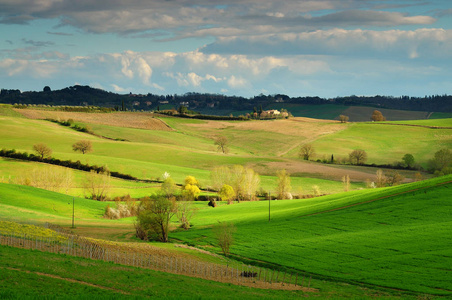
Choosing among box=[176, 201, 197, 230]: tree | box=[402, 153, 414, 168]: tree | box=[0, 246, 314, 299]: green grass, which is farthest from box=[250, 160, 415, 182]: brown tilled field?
box=[0, 246, 314, 299]: green grass

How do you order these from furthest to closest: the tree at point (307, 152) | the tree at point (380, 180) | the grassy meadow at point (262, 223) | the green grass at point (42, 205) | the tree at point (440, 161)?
the tree at point (307, 152) → the tree at point (440, 161) → the tree at point (380, 180) → the green grass at point (42, 205) → the grassy meadow at point (262, 223)

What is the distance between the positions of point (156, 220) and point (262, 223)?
15.2 metres

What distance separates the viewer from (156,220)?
6975cm

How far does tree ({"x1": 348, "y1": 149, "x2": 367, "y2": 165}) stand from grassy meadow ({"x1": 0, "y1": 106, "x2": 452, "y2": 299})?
186 inches

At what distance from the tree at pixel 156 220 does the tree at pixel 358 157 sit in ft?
298

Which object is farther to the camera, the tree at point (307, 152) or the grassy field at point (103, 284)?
the tree at point (307, 152)

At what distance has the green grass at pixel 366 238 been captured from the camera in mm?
43969

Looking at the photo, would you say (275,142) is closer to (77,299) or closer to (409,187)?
(409,187)

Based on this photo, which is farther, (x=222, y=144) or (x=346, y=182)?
(x=222, y=144)

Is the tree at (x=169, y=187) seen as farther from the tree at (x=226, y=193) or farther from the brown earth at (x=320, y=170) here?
the brown earth at (x=320, y=170)

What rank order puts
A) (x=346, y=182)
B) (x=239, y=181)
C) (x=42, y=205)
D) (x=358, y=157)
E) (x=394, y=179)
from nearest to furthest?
(x=42, y=205) < (x=239, y=181) < (x=394, y=179) < (x=346, y=182) < (x=358, y=157)

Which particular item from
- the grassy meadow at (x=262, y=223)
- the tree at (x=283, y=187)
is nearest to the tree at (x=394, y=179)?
the grassy meadow at (x=262, y=223)

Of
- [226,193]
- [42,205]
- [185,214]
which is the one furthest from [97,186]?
[185,214]

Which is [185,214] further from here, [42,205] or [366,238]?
[366,238]
